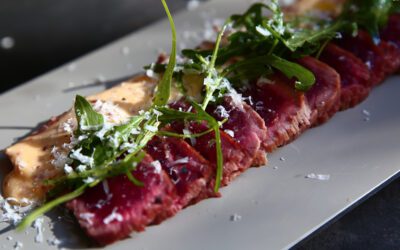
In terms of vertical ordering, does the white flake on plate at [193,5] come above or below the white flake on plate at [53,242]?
above

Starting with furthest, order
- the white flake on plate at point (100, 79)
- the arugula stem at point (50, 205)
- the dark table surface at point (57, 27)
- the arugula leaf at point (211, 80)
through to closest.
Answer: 1. the dark table surface at point (57, 27)
2. the white flake on plate at point (100, 79)
3. the arugula leaf at point (211, 80)
4. the arugula stem at point (50, 205)

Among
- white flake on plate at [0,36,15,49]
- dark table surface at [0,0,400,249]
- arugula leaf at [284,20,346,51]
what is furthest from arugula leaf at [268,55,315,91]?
white flake on plate at [0,36,15,49]

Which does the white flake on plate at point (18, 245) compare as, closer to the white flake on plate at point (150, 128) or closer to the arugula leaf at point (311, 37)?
the white flake on plate at point (150, 128)

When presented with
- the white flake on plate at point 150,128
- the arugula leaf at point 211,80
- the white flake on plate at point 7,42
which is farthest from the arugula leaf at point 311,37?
the white flake on plate at point 7,42

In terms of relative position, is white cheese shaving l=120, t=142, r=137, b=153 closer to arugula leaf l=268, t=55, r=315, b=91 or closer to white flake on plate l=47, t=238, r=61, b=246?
white flake on plate l=47, t=238, r=61, b=246

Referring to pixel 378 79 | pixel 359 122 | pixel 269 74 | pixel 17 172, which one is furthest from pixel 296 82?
pixel 17 172

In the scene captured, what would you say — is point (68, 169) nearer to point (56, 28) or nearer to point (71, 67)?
point (71, 67)
